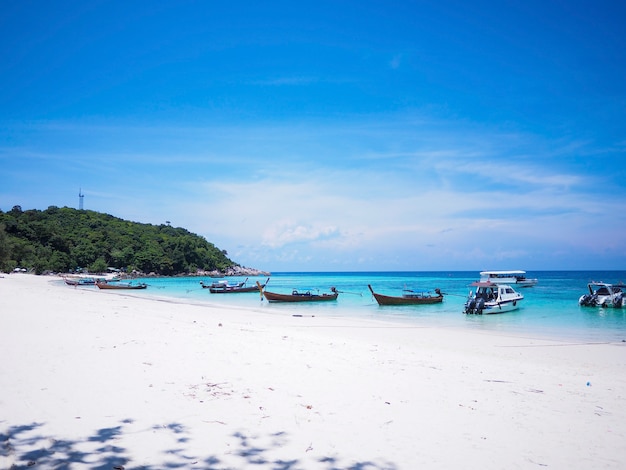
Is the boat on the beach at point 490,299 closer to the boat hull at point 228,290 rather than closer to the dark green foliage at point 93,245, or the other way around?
the boat hull at point 228,290

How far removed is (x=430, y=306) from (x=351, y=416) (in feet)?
97.9

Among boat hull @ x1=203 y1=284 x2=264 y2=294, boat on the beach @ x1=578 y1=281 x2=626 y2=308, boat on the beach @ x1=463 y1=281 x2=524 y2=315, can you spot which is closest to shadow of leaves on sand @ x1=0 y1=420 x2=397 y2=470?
boat on the beach @ x1=463 y1=281 x2=524 y2=315

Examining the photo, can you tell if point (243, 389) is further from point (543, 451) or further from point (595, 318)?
point (595, 318)

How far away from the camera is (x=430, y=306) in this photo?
3350 cm

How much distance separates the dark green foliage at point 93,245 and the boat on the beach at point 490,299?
57462 millimetres

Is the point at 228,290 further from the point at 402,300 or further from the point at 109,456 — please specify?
the point at 109,456

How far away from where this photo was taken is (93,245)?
89.5m

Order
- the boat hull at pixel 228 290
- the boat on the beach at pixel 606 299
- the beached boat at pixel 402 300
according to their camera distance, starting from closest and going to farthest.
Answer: the boat on the beach at pixel 606 299
the beached boat at pixel 402 300
the boat hull at pixel 228 290

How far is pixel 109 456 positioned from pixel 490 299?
28833 millimetres

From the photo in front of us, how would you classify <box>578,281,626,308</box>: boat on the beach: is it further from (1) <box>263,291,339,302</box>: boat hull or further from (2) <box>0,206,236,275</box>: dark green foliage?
(2) <box>0,206,236,275</box>: dark green foliage

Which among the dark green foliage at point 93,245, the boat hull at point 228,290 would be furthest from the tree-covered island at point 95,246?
the boat hull at point 228,290

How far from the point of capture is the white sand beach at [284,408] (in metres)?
4.11

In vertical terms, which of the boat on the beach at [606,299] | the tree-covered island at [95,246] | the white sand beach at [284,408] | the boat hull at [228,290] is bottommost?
the boat on the beach at [606,299]

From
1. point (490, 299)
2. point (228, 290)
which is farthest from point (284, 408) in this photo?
point (228, 290)
